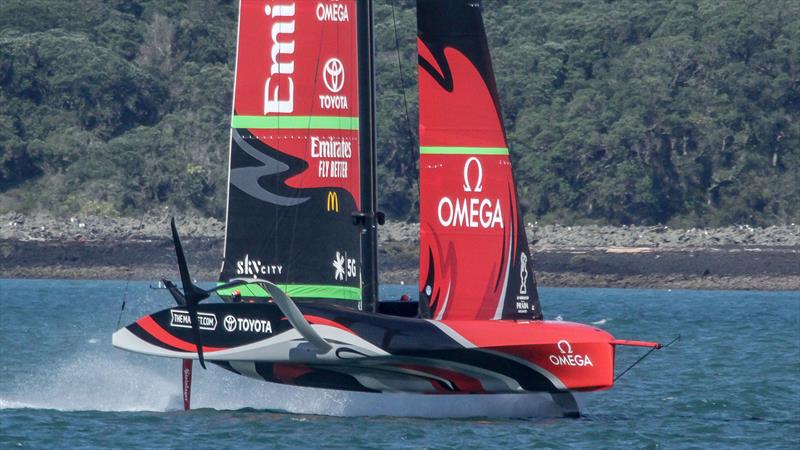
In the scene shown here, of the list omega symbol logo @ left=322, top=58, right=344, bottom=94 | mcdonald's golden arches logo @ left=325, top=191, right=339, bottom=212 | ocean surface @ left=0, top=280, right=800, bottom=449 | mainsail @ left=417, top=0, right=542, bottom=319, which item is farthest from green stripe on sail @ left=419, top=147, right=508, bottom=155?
ocean surface @ left=0, top=280, right=800, bottom=449

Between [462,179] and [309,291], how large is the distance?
1765mm

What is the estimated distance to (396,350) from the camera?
1393 cm

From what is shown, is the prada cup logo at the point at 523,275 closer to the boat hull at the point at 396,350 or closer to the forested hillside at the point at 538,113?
the boat hull at the point at 396,350

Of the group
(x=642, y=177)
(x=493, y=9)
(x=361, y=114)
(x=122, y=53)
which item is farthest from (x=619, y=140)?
(x=361, y=114)

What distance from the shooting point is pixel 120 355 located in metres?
21.3

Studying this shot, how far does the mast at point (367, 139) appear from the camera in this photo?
14.9 meters

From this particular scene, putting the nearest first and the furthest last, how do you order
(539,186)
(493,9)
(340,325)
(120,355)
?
1. (340,325)
2. (120,355)
3. (539,186)
4. (493,9)

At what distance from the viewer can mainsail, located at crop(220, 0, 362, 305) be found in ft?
49.4

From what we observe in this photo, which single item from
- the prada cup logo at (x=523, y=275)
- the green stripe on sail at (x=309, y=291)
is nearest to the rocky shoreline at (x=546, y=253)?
the green stripe on sail at (x=309, y=291)

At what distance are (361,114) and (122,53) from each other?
158ft

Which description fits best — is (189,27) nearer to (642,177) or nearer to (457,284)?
Answer: (642,177)

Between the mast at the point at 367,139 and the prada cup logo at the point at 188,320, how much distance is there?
1394mm

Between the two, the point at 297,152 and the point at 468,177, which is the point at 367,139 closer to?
the point at 297,152

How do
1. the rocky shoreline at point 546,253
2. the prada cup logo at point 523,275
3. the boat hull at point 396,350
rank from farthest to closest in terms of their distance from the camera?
the rocky shoreline at point 546,253, the prada cup logo at point 523,275, the boat hull at point 396,350
